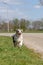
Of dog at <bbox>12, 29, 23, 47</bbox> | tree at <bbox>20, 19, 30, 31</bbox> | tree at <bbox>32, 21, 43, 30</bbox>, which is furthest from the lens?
tree at <bbox>32, 21, 43, 30</bbox>

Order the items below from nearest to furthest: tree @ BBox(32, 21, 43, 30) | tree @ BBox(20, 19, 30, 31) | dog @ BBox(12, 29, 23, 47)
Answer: dog @ BBox(12, 29, 23, 47)
tree @ BBox(20, 19, 30, 31)
tree @ BBox(32, 21, 43, 30)

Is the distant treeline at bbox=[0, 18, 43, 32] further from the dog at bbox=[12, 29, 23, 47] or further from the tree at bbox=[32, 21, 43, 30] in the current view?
the dog at bbox=[12, 29, 23, 47]

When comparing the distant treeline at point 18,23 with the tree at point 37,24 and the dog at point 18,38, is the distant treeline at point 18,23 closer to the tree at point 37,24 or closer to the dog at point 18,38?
the tree at point 37,24

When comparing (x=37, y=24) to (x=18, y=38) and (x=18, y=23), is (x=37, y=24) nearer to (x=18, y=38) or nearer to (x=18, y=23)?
(x=18, y=23)

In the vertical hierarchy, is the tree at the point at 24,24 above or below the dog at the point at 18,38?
below

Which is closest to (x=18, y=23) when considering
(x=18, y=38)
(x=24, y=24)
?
(x=24, y=24)

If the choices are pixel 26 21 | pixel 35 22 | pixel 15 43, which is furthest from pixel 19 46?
pixel 35 22

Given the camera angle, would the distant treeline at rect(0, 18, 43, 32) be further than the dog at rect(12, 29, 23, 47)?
Yes

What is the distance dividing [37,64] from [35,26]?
100 m

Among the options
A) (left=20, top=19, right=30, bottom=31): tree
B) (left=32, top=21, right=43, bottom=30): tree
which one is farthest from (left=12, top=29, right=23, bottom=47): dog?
(left=32, top=21, right=43, bottom=30): tree

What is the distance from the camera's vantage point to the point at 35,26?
4323 inches

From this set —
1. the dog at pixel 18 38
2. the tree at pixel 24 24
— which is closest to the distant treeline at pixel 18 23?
the tree at pixel 24 24

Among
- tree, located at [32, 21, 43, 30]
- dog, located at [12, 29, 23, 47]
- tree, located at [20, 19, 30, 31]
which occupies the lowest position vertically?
tree, located at [32, 21, 43, 30]

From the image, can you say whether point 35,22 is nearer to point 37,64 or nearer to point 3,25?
point 3,25
